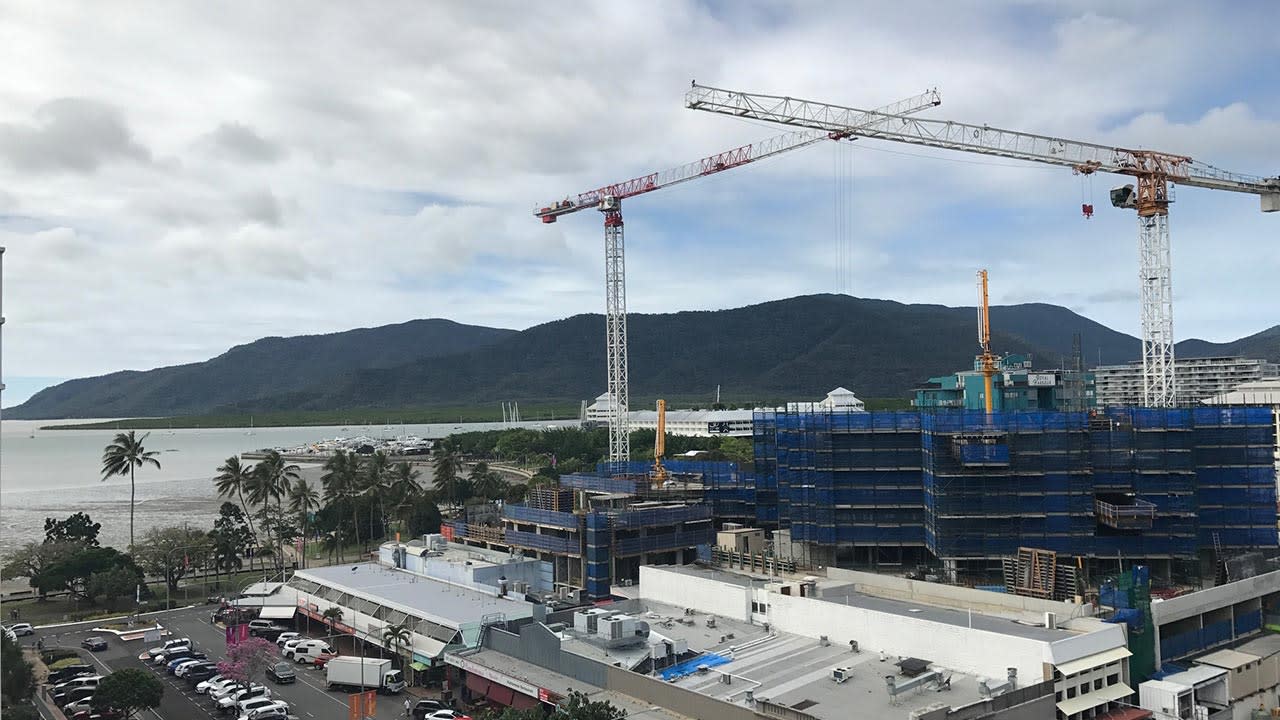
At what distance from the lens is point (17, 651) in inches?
640

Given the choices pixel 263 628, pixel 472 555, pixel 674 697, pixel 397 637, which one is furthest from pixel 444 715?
pixel 263 628

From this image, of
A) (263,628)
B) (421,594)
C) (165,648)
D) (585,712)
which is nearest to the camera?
(585,712)

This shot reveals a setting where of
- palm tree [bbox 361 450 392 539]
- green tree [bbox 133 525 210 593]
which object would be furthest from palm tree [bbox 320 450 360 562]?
green tree [bbox 133 525 210 593]

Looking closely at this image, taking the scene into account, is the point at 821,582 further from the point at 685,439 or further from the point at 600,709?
the point at 685,439

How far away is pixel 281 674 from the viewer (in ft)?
166

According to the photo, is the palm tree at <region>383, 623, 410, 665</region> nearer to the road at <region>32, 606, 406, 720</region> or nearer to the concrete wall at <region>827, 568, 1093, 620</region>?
the road at <region>32, 606, 406, 720</region>

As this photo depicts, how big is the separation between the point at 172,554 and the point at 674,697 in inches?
2326

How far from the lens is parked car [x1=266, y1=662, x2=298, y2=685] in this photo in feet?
166

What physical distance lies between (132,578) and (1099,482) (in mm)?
70255

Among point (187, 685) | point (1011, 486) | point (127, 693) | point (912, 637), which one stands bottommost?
point (187, 685)

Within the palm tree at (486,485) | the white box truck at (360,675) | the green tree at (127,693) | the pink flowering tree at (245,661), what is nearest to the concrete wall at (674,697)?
the white box truck at (360,675)

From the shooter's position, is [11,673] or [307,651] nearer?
[11,673]

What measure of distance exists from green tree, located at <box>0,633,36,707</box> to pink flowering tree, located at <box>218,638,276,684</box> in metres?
31.7

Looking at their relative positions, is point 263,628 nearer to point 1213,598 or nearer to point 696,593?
point 696,593
